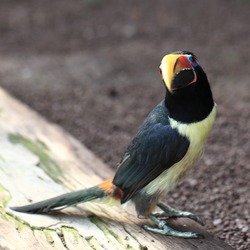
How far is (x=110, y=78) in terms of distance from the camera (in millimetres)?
6250

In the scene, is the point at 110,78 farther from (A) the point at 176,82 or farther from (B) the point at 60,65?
(A) the point at 176,82

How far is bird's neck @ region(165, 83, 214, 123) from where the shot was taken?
2.80 m

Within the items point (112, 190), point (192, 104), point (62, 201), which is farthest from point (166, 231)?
point (192, 104)

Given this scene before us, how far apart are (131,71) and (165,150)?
12.1 feet

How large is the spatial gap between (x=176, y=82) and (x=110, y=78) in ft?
11.7

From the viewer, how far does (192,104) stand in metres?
2.81

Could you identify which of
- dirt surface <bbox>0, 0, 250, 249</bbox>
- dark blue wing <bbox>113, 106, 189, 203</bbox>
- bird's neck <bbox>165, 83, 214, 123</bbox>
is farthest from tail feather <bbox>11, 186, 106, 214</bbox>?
dirt surface <bbox>0, 0, 250, 249</bbox>

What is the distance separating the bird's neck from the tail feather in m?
0.62

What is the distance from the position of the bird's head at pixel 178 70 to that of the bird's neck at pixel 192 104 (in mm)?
63

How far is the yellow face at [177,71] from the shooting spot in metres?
2.67

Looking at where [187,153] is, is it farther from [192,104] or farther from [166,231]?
[166,231]

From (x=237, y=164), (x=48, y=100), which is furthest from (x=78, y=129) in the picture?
(x=237, y=164)

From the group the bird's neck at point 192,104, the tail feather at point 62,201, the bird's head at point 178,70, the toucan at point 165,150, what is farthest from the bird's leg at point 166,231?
the bird's head at point 178,70

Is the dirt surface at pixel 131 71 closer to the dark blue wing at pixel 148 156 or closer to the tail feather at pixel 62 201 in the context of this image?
the dark blue wing at pixel 148 156
